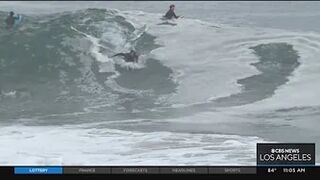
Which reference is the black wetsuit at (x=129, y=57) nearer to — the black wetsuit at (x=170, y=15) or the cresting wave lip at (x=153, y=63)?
the cresting wave lip at (x=153, y=63)

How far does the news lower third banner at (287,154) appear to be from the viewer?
1.99 m

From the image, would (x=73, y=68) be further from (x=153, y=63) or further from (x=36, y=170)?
(x=36, y=170)

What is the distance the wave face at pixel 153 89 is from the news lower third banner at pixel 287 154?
31 millimetres

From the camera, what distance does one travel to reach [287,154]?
1.99 meters

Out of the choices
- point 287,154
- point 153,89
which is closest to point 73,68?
point 153,89

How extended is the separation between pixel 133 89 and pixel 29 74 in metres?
0.40

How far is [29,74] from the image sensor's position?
2.26m

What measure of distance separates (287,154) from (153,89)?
0.53 meters

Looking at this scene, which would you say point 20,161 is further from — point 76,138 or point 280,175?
point 280,175

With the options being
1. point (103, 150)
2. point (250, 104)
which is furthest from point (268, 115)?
point (103, 150)

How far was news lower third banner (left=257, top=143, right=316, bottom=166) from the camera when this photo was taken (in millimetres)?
1992

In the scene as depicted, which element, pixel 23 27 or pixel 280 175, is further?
pixel 23 27

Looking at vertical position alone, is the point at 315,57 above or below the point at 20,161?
above

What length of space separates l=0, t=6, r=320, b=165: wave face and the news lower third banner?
0.03 meters
